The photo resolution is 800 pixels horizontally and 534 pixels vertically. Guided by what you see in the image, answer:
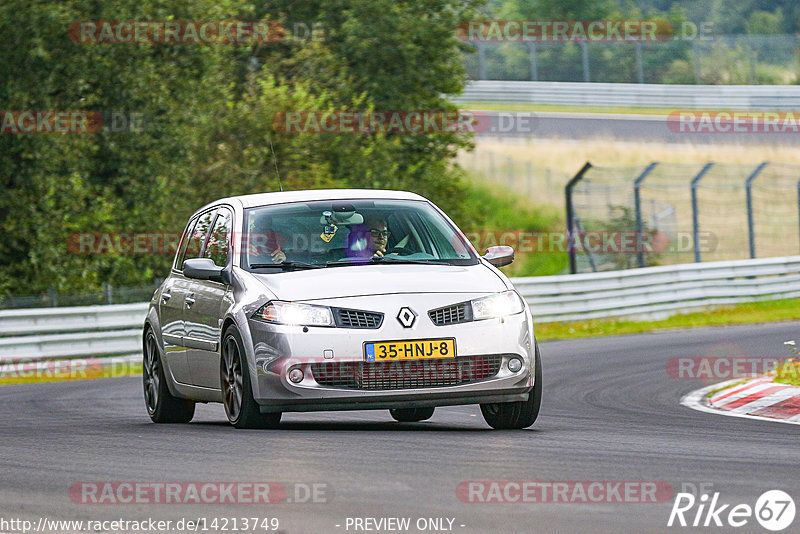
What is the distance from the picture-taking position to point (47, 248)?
2483 cm

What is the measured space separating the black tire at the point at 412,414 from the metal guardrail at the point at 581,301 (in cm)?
1051

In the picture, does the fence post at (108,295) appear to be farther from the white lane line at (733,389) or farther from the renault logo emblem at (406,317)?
the renault logo emblem at (406,317)

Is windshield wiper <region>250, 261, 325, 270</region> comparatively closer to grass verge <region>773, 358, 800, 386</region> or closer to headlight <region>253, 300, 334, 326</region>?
headlight <region>253, 300, 334, 326</region>

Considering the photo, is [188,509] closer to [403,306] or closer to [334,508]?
[334,508]

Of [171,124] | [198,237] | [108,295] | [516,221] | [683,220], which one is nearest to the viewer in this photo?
[198,237]

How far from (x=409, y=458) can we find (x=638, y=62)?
45.9 meters

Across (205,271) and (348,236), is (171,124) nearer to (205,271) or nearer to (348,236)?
(205,271)

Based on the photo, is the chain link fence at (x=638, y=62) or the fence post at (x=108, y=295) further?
the chain link fence at (x=638, y=62)

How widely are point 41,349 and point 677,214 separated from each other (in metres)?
21.6

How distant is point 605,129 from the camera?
156 ft

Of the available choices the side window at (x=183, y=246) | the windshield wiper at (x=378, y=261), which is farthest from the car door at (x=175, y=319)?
the windshield wiper at (x=378, y=261)

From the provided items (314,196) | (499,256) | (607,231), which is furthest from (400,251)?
(607,231)

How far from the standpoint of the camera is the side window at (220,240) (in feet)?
34.3

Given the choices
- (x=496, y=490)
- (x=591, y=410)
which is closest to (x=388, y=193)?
(x=591, y=410)
